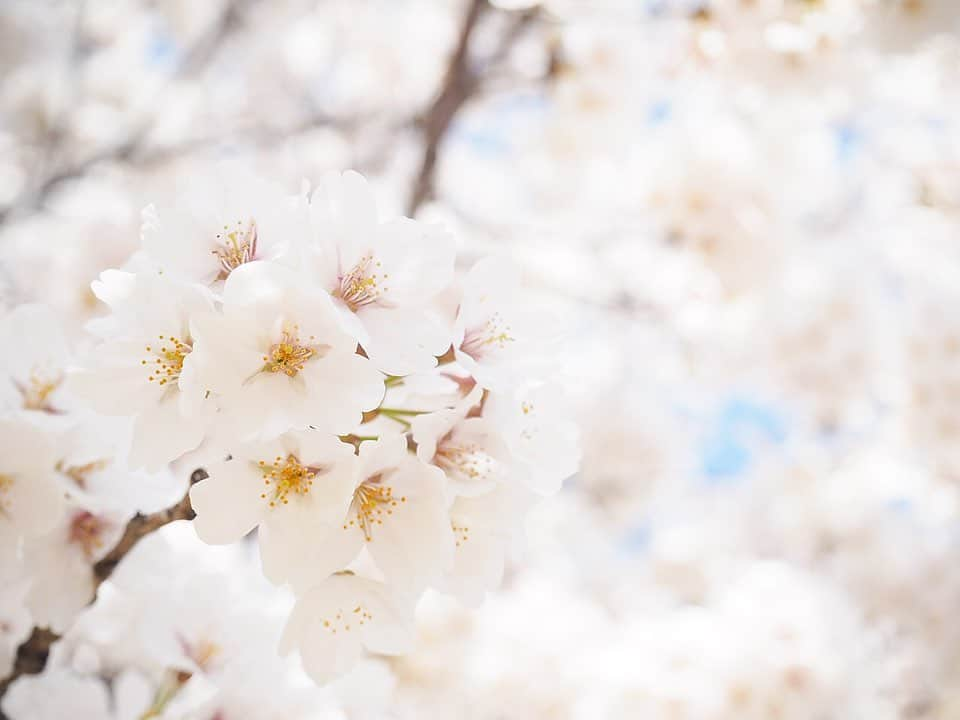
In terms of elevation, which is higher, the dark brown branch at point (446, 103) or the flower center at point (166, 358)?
the flower center at point (166, 358)

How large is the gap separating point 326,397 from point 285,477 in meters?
0.07

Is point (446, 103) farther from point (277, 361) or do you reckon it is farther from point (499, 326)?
point (277, 361)

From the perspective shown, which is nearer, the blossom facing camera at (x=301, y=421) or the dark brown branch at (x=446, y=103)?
the blossom facing camera at (x=301, y=421)

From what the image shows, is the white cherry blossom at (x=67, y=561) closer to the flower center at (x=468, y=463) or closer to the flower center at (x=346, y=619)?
the flower center at (x=346, y=619)

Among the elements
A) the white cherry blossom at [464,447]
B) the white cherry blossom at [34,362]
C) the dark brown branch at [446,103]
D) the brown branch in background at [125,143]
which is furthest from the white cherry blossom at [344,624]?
the brown branch in background at [125,143]

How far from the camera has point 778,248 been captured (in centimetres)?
280

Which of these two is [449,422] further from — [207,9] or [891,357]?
[207,9]

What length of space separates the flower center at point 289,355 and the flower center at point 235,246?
95 mm

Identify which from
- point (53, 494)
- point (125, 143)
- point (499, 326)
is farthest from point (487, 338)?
point (125, 143)

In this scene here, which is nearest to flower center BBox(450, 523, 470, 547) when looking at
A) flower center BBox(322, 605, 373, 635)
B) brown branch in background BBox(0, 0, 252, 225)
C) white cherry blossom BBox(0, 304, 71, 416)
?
flower center BBox(322, 605, 373, 635)

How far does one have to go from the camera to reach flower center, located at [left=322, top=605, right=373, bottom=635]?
0.68 metres

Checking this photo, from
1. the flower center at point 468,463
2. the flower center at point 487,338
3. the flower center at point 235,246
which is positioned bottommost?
the flower center at point 468,463

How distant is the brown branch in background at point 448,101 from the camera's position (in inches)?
73.4

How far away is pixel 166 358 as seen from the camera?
25.5 inches
